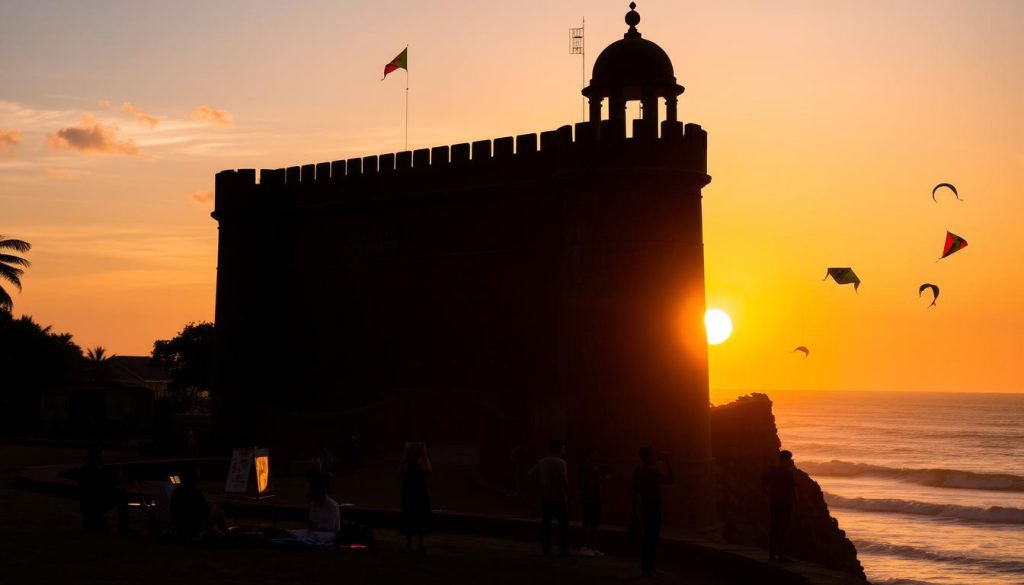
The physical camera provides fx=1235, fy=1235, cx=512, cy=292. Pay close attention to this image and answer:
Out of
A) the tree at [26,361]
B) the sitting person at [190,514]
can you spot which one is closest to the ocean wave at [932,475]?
the tree at [26,361]

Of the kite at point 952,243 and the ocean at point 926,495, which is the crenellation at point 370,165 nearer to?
the kite at point 952,243

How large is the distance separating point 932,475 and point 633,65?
75536 mm

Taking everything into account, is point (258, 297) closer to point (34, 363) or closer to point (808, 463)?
point (34, 363)

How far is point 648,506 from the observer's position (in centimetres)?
1445

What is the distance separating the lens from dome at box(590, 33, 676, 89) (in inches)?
1023

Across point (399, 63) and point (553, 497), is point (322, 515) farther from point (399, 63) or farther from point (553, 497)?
point (399, 63)

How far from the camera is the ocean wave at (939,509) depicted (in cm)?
6788

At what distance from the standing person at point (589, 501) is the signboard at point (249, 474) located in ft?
14.5

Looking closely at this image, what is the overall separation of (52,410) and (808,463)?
72771 mm

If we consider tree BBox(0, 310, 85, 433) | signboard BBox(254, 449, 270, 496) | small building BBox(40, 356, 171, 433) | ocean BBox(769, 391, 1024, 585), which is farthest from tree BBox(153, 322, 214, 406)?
signboard BBox(254, 449, 270, 496)

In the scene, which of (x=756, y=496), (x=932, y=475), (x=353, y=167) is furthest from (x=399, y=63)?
(x=932, y=475)

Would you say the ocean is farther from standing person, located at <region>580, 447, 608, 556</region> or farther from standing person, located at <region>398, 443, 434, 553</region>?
standing person, located at <region>398, 443, 434, 553</region>

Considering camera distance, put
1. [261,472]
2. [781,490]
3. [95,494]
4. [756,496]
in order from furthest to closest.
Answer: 1. [756,496]
2. [261,472]
3. [95,494]
4. [781,490]

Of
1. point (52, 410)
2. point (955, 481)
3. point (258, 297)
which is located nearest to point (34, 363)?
point (52, 410)
